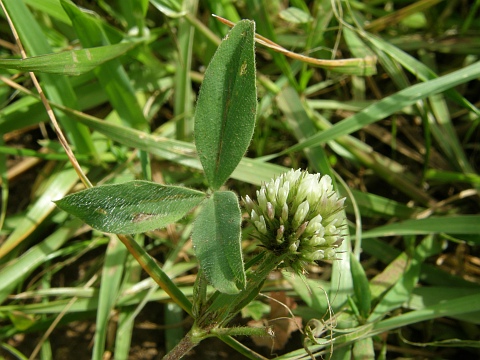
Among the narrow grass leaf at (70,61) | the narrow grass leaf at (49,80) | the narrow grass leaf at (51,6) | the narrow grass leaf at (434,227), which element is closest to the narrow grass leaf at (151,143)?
the narrow grass leaf at (49,80)

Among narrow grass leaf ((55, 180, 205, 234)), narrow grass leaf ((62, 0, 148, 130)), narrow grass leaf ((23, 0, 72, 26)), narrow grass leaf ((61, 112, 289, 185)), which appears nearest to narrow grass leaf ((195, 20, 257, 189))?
narrow grass leaf ((55, 180, 205, 234))

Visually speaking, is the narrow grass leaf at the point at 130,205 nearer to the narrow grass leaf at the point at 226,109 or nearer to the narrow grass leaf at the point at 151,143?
the narrow grass leaf at the point at 226,109

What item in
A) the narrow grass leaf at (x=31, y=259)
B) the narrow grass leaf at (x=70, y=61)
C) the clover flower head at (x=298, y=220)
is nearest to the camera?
the clover flower head at (x=298, y=220)

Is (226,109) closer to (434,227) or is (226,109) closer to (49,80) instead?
(49,80)

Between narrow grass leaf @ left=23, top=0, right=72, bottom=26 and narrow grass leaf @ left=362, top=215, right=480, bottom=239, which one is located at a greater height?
narrow grass leaf @ left=23, top=0, right=72, bottom=26

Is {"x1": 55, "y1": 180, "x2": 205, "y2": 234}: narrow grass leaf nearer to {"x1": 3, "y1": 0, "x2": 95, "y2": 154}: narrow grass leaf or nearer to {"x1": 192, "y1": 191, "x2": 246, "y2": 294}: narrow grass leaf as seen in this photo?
{"x1": 192, "y1": 191, "x2": 246, "y2": 294}: narrow grass leaf

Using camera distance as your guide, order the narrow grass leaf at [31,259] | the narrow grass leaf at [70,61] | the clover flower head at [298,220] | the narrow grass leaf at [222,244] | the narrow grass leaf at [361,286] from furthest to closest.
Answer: the narrow grass leaf at [31,259] → the narrow grass leaf at [361,286] → the narrow grass leaf at [70,61] → the clover flower head at [298,220] → the narrow grass leaf at [222,244]
